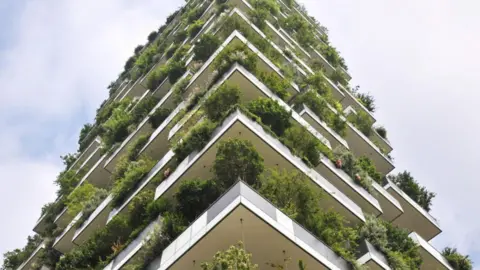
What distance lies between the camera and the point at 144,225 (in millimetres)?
18047

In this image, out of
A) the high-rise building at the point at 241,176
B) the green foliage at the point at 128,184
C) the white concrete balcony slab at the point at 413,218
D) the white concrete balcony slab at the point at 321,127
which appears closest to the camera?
the high-rise building at the point at 241,176

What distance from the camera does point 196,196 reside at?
1666cm

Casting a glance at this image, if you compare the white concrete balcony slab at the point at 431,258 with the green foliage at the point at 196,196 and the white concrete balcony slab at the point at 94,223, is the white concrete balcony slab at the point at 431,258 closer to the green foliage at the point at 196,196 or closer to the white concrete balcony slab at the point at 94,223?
the green foliage at the point at 196,196

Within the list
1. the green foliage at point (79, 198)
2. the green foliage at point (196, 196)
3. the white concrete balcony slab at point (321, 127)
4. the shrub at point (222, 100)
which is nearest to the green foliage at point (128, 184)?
the shrub at point (222, 100)

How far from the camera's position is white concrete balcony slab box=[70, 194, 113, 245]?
75.5ft

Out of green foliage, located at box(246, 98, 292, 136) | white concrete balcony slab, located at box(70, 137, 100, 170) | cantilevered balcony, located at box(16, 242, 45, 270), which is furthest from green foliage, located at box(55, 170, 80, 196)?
green foliage, located at box(246, 98, 292, 136)

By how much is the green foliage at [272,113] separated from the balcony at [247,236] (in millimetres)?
5809

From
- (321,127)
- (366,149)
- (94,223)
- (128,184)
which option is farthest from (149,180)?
(366,149)

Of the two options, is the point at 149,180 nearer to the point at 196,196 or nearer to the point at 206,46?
the point at 196,196

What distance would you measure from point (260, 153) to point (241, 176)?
179 centimetres

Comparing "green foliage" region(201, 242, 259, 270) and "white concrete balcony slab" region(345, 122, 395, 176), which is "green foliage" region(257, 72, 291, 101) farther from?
"green foliage" region(201, 242, 259, 270)

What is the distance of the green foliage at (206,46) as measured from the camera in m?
26.2

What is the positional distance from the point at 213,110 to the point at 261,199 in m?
6.46

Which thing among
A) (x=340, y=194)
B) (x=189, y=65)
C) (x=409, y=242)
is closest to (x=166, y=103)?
(x=189, y=65)
